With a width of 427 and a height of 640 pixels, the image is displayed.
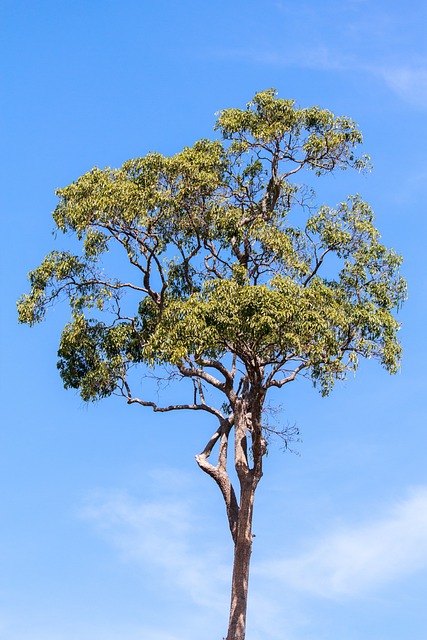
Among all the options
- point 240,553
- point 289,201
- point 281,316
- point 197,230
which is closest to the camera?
point 281,316

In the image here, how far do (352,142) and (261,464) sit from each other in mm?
7846

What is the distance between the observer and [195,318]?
20.1 meters

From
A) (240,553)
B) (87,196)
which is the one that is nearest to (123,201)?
(87,196)

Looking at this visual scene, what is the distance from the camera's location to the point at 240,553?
2112cm

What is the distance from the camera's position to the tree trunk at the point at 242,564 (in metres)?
20.7

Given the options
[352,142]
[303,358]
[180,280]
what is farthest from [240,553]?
[352,142]

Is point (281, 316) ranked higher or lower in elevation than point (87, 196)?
lower

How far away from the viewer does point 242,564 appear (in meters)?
21.1

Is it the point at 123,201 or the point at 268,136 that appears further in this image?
the point at 268,136

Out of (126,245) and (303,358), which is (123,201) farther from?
(303,358)

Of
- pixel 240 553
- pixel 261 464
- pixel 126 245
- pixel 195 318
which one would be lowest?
pixel 240 553

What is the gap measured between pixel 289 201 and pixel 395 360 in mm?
4946

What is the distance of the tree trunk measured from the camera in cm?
2073

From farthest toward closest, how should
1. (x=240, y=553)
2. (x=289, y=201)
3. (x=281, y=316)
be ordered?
1. (x=289, y=201)
2. (x=240, y=553)
3. (x=281, y=316)
